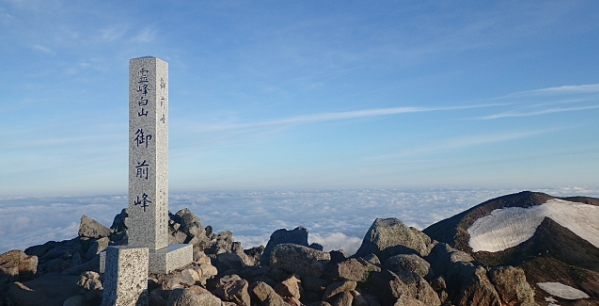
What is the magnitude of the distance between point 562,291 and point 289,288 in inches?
384

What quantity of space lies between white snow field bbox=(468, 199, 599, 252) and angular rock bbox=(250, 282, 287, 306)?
11.2m

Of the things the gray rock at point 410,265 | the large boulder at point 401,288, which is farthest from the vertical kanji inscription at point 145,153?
the gray rock at point 410,265

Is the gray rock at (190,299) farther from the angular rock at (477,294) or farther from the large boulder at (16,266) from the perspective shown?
the large boulder at (16,266)

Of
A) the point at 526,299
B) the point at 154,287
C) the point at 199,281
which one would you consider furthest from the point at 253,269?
the point at 526,299

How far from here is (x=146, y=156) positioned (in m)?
14.0

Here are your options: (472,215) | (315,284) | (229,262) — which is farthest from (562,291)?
(229,262)

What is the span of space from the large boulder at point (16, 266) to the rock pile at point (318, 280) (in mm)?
29

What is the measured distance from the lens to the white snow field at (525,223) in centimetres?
1909

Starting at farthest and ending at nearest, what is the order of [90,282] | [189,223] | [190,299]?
1. [189,223]
2. [90,282]
3. [190,299]

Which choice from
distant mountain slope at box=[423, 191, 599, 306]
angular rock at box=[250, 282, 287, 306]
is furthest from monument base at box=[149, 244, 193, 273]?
distant mountain slope at box=[423, 191, 599, 306]

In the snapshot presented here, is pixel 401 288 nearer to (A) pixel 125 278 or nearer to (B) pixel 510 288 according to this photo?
(B) pixel 510 288

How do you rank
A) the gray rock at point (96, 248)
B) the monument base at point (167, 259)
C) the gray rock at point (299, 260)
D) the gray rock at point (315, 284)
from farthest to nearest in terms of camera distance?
the gray rock at point (96, 248) → the monument base at point (167, 259) → the gray rock at point (299, 260) → the gray rock at point (315, 284)

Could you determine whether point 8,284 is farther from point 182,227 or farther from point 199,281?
point 182,227

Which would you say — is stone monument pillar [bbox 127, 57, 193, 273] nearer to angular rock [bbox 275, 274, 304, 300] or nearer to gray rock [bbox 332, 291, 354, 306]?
angular rock [bbox 275, 274, 304, 300]
